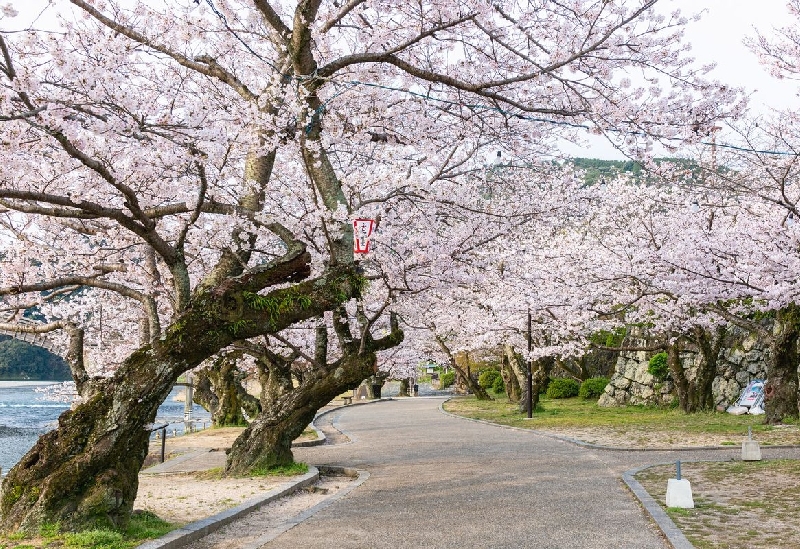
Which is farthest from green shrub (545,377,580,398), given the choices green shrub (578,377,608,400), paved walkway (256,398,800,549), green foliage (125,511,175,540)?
green foliage (125,511,175,540)

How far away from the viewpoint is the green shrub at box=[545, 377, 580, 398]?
125 feet

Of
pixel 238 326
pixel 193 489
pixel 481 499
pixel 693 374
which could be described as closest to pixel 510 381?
pixel 693 374

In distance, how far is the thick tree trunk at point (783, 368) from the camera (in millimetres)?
20469

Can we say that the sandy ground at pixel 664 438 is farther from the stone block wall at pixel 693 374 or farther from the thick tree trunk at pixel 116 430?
the thick tree trunk at pixel 116 430

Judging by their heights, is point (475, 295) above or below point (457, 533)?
above

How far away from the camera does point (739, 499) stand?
9438mm

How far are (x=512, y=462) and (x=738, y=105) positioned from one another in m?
8.26

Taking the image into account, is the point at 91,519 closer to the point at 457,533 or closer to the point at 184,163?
the point at 457,533

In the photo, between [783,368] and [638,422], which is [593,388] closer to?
[638,422]

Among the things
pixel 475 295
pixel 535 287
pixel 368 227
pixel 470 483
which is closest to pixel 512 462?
pixel 470 483

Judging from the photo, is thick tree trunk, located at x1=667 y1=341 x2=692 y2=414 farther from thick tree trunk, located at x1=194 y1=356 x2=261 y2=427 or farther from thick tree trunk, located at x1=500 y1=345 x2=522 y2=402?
thick tree trunk, located at x1=194 y1=356 x2=261 y2=427

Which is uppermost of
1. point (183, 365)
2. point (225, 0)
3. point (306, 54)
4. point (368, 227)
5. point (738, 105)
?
point (225, 0)

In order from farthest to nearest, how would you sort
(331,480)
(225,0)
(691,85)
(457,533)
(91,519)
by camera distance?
(331,480) < (225,0) < (691,85) < (457,533) < (91,519)

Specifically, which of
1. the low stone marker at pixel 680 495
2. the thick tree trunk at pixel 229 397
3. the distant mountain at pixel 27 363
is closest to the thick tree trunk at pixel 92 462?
the low stone marker at pixel 680 495
